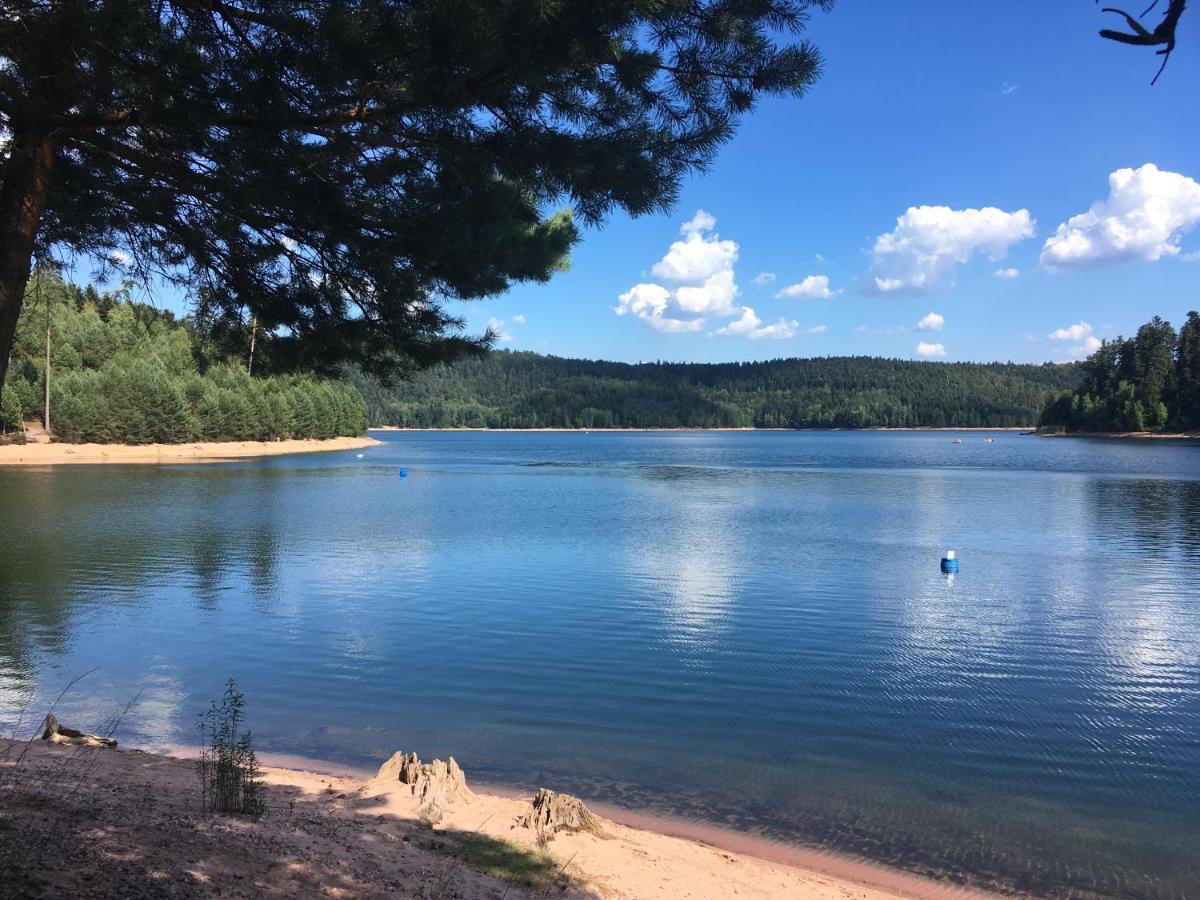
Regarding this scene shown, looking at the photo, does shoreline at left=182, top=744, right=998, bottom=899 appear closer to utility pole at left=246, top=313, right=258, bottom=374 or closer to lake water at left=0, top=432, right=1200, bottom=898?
lake water at left=0, top=432, right=1200, bottom=898

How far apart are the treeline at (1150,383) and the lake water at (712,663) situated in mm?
107077

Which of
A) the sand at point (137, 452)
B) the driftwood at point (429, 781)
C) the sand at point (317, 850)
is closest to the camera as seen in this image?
the sand at point (317, 850)

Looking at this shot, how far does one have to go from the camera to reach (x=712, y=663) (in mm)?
13164

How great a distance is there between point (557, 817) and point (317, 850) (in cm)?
200

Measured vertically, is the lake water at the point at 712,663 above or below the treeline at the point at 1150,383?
below

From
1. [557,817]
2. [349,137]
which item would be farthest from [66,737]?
[349,137]

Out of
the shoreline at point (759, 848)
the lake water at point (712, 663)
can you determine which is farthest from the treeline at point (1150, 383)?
the shoreline at point (759, 848)

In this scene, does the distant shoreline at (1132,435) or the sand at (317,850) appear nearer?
the sand at (317,850)

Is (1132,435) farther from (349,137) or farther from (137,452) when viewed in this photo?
(349,137)

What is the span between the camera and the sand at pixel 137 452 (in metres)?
67.1

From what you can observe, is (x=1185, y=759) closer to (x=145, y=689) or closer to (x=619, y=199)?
(x=619, y=199)

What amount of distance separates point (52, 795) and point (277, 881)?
6.70 ft

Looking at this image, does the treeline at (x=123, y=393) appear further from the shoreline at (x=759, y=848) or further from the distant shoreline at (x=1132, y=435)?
the distant shoreline at (x=1132, y=435)

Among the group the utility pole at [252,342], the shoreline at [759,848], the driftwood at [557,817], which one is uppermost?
the utility pole at [252,342]
